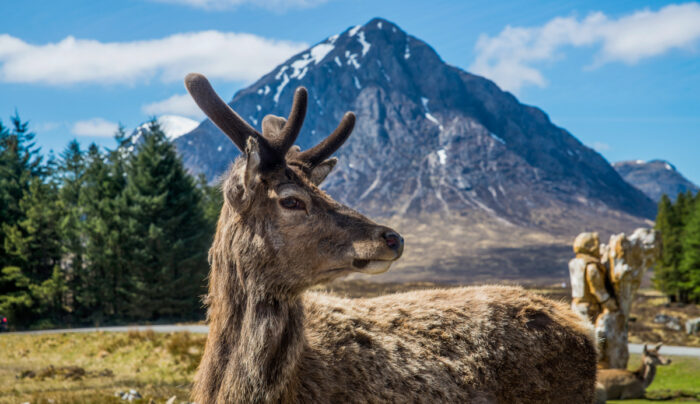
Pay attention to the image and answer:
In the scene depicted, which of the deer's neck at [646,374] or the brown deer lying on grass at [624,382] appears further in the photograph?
the deer's neck at [646,374]

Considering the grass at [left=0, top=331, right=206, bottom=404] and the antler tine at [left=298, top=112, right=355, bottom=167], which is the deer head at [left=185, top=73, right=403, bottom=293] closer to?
the antler tine at [left=298, top=112, right=355, bottom=167]

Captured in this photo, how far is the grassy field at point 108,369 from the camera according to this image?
38.4 feet

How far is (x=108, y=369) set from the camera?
16.5 metres

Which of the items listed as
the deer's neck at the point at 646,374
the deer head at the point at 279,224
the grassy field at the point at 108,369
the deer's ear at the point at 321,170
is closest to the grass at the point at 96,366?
the grassy field at the point at 108,369

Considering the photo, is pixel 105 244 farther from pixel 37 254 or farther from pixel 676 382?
pixel 676 382

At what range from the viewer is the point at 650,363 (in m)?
15.1

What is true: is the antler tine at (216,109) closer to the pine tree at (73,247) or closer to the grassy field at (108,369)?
the grassy field at (108,369)

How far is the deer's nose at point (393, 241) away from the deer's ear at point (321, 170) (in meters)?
1.25

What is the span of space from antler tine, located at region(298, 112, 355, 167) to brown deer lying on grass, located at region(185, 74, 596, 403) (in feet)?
0.04

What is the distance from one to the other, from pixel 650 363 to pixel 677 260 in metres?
49.5

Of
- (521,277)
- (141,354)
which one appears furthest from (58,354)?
(521,277)

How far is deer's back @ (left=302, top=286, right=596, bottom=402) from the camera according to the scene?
482 cm

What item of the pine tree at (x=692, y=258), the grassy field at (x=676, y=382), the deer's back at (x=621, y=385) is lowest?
the grassy field at (x=676, y=382)

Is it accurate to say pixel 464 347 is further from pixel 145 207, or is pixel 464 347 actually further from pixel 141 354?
pixel 145 207
